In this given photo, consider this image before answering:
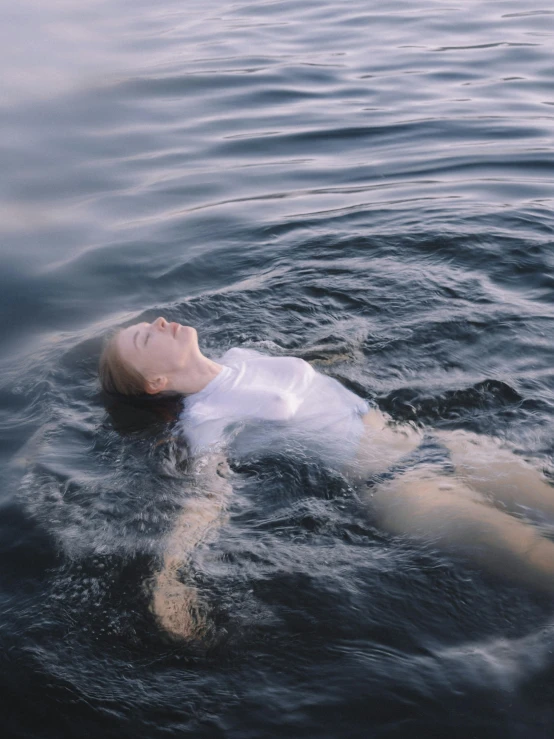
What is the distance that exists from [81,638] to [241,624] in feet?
2.30

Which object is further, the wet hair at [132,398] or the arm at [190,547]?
the wet hair at [132,398]

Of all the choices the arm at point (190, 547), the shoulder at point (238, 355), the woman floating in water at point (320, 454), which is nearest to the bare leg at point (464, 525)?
the woman floating in water at point (320, 454)

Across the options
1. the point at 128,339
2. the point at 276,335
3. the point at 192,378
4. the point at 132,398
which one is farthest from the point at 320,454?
the point at 276,335

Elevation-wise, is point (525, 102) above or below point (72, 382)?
below

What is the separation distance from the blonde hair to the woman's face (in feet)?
0.11

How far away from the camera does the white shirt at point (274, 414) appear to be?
→ 4617mm

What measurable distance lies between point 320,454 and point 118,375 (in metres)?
1.33

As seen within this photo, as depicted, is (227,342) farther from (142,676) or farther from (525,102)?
(525,102)

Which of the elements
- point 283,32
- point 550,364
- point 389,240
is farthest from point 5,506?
point 283,32

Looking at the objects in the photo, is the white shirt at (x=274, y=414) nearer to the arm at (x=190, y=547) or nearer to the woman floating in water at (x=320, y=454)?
the woman floating in water at (x=320, y=454)

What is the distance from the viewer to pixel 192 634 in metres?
3.48

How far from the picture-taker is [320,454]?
4.52 meters

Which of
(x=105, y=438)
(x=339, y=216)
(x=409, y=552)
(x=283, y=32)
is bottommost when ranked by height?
(x=283, y=32)

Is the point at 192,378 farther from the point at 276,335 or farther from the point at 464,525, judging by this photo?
the point at 464,525
